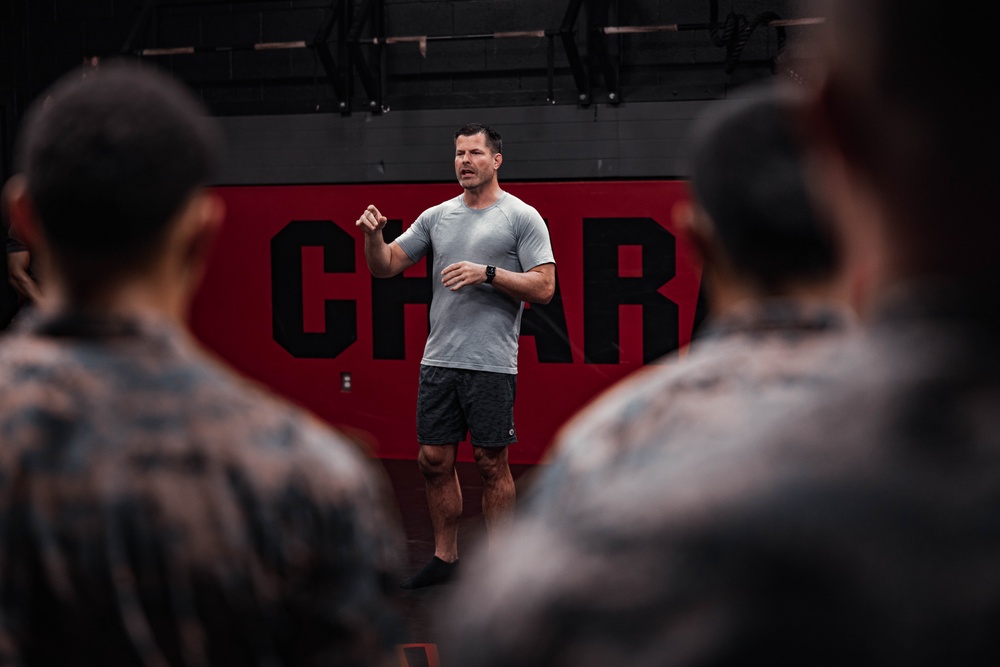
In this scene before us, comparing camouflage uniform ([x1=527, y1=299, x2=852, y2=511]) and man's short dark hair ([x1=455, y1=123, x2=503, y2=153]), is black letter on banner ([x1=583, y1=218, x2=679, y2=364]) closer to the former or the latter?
man's short dark hair ([x1=455, y1=123, x2=503, y2=153])

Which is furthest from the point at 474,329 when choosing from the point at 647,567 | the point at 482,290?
the point at 647,567

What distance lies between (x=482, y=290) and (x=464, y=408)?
498 millimetres

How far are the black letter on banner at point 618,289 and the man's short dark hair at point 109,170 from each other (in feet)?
21.0

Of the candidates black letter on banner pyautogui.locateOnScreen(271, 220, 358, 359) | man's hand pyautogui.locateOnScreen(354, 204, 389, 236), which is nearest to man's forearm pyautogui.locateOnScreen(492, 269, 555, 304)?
man's hand pyautogui.locateOnScreen(354, 204, 389, 236)

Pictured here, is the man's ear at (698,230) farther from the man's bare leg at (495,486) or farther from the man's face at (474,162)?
the man's face at (474,162)

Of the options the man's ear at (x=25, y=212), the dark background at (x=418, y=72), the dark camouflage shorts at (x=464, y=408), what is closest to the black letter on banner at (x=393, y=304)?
the dark background at (x=418, y=72)

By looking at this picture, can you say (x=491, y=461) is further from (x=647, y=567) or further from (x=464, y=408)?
(x=647, y=567)

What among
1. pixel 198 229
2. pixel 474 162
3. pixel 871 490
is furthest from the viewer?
pixel 474 162

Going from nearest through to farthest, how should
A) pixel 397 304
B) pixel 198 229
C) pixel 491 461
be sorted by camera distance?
pixel 198 229, pixel 491 461, pixel 397 304

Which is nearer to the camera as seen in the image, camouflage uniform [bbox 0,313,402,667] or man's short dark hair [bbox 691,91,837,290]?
camouflage uniform [bbox 0,313,402,667]

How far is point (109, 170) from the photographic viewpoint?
3.81ft

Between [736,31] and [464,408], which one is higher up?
[736,31]

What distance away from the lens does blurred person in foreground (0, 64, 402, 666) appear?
1.10 m

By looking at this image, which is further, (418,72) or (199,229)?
(418,72)
